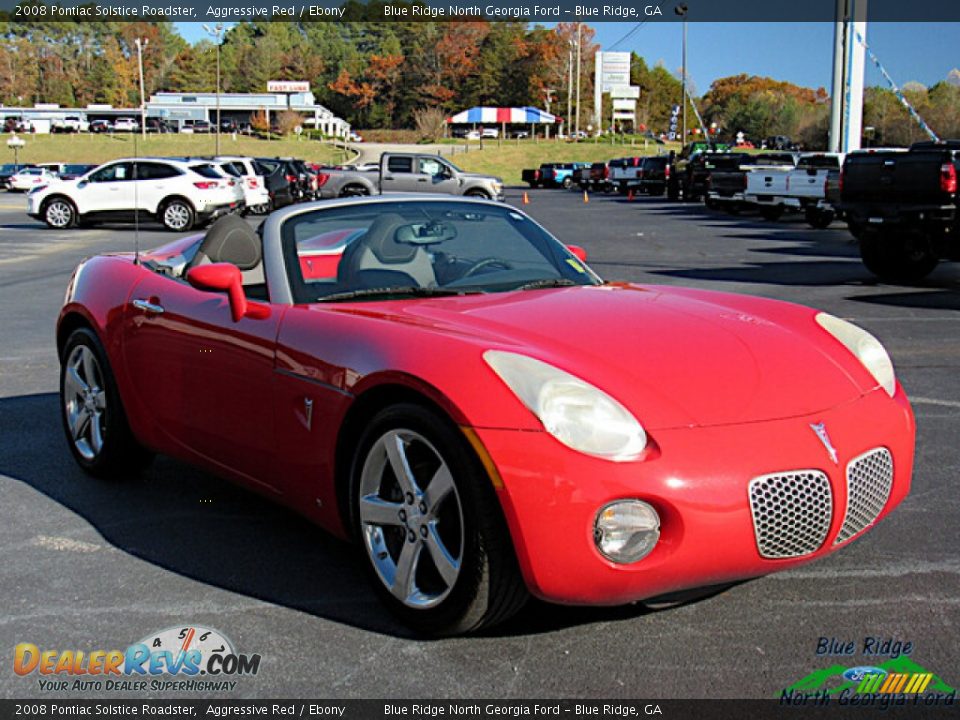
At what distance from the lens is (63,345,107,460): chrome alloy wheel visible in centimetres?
531

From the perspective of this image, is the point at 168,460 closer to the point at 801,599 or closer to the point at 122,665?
the point at 122,665

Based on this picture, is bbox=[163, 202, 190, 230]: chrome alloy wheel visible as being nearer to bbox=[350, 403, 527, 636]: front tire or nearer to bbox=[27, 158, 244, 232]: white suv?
bbox=[27, 158, 244, 232]: white suv

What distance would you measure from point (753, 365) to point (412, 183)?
31391mm

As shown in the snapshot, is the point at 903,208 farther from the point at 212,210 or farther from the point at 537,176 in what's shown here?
the point at 537,176

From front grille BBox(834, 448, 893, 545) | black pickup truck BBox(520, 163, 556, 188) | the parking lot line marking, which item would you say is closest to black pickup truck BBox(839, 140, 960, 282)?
the parking lot line marking

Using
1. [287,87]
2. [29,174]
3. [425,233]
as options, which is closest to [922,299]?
[425,233]

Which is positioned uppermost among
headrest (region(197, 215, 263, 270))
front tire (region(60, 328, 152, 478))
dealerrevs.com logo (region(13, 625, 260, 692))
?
headrest (region(197, 215, 263, 270))

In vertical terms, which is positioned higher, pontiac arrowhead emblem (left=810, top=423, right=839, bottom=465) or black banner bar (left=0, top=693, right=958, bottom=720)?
pontiac arrowhead emblem (left=810, top=423, right=839, bottom=465)

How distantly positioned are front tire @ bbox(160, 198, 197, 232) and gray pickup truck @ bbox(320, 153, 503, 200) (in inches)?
329

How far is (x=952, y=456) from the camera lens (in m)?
5.62

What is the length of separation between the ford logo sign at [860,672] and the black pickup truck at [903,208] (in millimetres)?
11443

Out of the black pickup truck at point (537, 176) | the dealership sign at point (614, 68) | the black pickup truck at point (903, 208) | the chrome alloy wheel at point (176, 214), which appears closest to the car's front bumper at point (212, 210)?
the chrome alloy wheel at point (176, 214)

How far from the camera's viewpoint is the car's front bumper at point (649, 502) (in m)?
3.06

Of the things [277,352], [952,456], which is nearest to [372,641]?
[277,352]
